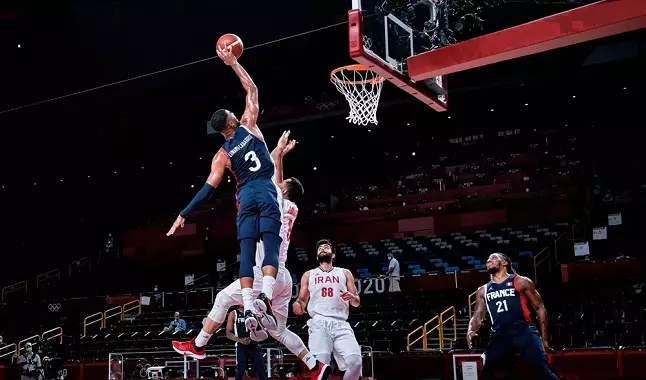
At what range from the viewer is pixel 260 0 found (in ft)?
54.1

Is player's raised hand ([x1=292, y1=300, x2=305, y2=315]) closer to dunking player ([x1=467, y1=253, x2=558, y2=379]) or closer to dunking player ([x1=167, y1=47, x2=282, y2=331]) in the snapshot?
dunking player ([x1=467, y1=253, x2=558, y2=379])

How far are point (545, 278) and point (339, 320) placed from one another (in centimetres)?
1202

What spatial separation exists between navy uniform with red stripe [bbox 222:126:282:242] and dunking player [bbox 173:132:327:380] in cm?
65

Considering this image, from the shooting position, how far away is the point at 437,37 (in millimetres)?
10172

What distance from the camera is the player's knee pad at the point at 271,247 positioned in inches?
257

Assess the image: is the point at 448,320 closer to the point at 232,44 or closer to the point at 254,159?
the point at 254,159

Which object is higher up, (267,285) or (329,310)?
(267,285)

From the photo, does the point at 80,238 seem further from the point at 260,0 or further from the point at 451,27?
the point at 451,27

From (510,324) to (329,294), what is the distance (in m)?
2.11

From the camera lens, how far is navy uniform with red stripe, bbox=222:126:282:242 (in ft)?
21.5

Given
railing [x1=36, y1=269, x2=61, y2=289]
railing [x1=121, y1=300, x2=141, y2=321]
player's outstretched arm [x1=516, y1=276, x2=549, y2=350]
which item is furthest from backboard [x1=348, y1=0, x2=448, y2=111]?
railing [x1=36, y1=269, x2=61, y2=289]

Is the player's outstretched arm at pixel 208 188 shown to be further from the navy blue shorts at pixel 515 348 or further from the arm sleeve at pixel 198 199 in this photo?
the navy blue shorts at pixel 515 348

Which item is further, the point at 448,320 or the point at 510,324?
the point at 448,320

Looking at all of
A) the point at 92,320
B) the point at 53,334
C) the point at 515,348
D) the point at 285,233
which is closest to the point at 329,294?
the point at 285,233
